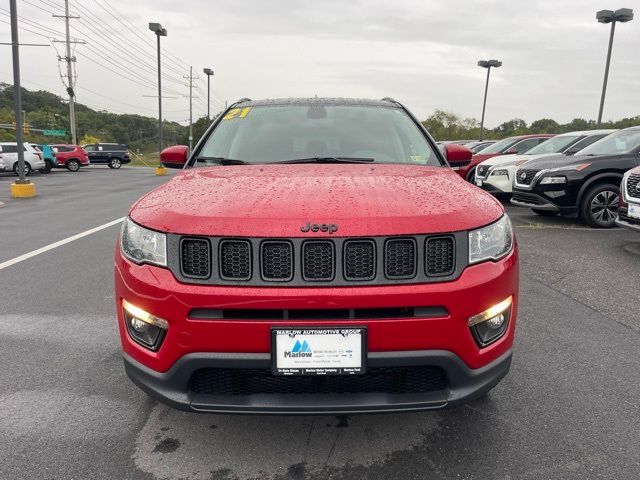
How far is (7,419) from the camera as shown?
8.57 feet

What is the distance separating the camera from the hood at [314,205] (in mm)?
2029

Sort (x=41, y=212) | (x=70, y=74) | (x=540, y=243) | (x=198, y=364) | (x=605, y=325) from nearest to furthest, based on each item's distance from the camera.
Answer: (x=198, y=364)
(x=605, y=325)
(x=540, y=243)
(x=41, y=212)
(x=70, y=74)

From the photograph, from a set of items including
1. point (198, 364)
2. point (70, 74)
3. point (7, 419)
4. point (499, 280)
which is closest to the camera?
point (198, 364)

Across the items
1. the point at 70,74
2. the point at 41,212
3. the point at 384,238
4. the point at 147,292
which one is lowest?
the point at 41,212

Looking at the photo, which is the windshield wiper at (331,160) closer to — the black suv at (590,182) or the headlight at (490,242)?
the headlight at (490,242)

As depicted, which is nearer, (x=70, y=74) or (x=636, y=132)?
(x=636, y=132)

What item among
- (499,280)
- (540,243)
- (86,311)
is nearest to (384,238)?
(499,280)

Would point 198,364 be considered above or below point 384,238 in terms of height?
below

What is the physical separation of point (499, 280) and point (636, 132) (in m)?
8.28

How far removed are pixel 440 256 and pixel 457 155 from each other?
6.15 feet

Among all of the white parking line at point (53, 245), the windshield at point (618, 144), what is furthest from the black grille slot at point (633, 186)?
the white parking line at point (53, 245)

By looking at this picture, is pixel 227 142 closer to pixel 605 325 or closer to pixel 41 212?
pixel 605 325

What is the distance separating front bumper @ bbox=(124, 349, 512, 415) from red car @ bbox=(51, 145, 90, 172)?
3160 centimetres

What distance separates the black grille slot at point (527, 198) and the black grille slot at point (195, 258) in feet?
26.1
